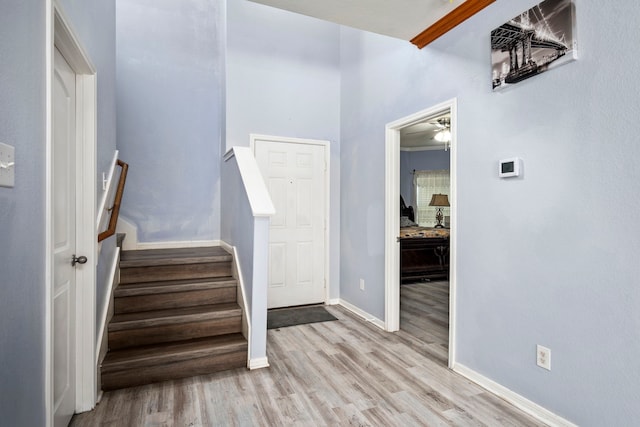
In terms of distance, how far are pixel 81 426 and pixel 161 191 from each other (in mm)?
2746

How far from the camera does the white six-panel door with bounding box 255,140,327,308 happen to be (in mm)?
4000

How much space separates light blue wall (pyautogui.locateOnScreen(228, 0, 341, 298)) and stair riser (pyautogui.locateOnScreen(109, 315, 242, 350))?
1742 millimetres

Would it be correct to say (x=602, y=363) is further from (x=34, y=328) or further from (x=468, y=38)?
(x=34, y=328)

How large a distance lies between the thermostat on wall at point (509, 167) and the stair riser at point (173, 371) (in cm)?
216

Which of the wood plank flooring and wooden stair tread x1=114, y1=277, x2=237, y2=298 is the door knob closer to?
wooden stair tread x1=114, y1=277, x2=237, y2=298

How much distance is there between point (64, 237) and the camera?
1793 mm

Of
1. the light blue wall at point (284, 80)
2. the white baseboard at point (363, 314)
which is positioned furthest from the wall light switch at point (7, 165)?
the white baseboard at point (363, 314)

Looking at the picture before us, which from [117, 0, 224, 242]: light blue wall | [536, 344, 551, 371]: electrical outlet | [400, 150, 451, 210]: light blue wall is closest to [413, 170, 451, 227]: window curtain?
[400, 150, 451, 210]: light blue wall

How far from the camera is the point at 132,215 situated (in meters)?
3.98

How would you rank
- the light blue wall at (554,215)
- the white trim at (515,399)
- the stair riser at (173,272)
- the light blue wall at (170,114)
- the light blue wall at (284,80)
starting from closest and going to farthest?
the light blue wall at (554,215) < the white trim at (515,399) < the stair riser at (173,272) < the light blue wall at (284,80) < the light blue wall at (170,114)

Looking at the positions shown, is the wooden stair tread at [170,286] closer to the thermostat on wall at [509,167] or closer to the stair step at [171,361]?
the stair step at [171,361]

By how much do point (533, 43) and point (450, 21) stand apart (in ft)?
2.48

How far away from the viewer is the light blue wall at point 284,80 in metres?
3.86

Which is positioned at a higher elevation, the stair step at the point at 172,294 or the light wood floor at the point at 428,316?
the stair step at the point at 172,294
